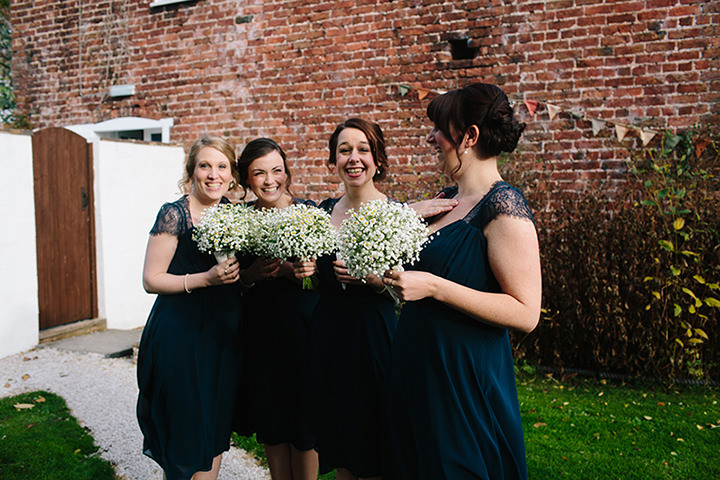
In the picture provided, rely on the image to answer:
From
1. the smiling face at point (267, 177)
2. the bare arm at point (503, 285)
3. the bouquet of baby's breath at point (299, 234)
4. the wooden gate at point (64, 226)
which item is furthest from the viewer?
the wooden gate at point (64, 226)

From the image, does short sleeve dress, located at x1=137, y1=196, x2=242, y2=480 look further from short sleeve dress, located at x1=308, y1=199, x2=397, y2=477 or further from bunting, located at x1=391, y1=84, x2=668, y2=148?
bunting, located at x1=391, y1=84, x2=668, y2=148

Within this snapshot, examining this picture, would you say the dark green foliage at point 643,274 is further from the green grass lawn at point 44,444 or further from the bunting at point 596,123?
the green grass lawn at point 44,444

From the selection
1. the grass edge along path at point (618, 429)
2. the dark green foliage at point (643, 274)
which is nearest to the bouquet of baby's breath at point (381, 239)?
the grass edge along path at point (618, 429)

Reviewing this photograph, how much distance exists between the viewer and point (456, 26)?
261 inches

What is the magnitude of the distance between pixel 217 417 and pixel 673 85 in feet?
18.7

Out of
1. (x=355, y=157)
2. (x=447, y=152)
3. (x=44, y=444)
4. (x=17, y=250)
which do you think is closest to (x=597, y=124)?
(x=355, y=157)

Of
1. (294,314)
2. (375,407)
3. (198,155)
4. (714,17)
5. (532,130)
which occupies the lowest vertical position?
(375,407)

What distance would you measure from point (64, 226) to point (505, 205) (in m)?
7.03

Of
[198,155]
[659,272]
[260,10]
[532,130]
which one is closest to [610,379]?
[659,272]

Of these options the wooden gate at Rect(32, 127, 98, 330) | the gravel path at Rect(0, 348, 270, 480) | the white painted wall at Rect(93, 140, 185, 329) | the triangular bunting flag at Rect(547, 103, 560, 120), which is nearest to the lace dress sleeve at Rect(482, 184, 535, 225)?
the gravel path at Rect(0, 348, 270, 480)

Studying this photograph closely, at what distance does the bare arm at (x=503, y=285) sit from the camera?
192 cm

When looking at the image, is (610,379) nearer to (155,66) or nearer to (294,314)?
(294,314)

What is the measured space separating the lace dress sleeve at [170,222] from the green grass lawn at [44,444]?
213cm

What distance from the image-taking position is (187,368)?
2.72m
